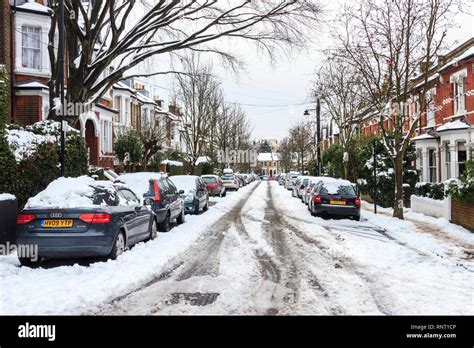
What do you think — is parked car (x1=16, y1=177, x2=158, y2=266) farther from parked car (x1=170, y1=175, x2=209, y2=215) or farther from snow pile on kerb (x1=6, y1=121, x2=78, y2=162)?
parked car (x1=170, y1=175, x2=209, y2=215)

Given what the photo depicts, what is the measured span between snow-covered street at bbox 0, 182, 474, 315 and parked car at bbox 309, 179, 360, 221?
4.24 meters

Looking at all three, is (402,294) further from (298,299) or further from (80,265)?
(80,265)

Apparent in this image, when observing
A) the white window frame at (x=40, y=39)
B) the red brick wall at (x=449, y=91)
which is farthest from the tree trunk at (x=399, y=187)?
the white window frame at (x=40, y=39)

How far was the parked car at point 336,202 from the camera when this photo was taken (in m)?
16.6

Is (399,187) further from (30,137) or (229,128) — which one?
(229,128)

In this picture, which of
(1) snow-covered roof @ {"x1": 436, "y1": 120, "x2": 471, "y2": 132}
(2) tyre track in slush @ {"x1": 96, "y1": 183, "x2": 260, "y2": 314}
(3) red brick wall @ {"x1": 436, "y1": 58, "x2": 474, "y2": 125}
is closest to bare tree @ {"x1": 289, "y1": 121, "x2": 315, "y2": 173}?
(3) red brick wall @ {"x1": 436, "y1": 58, "x2": 474, "y2": 125}

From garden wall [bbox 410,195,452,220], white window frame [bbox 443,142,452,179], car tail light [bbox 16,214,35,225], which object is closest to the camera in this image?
car tail light [bbox 16,214,35,225]

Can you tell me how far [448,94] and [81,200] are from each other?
22.1 m

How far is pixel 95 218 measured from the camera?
796 cm

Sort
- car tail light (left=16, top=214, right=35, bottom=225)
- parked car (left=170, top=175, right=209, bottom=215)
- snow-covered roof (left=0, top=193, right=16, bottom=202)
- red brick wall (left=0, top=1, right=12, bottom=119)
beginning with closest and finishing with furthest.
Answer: car tail light (left=16, top=214, right=35, bottom=225)
snow-covered roof (left=0, top=193, right=16, bottom=202)
parked car (left=170, top=175, right=209, bottom=215)
red brick wall (left=0, top=1, right=12, bottom=119)

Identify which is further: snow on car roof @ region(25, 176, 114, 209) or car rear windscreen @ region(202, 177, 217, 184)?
car rear windscreen @ region(202, 177, 217, 184)

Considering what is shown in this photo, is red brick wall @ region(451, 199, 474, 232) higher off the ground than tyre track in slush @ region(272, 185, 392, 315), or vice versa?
red brick wall @ region(451, 199, 474, 232)

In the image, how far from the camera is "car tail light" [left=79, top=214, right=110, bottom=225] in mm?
7883

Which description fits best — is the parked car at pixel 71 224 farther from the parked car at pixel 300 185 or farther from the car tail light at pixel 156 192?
the parked car at pixel 300 185
